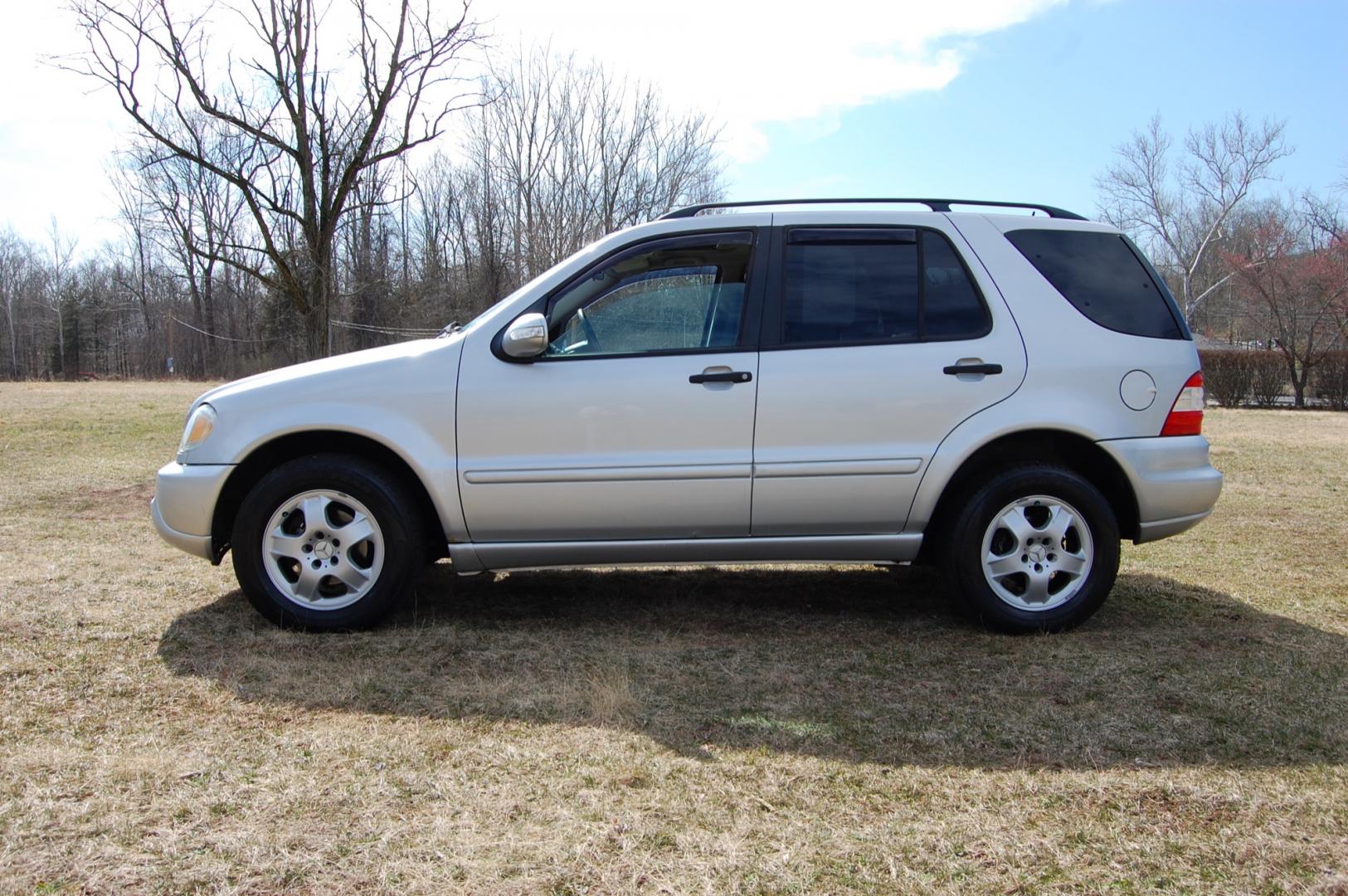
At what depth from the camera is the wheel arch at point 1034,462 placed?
436 cm

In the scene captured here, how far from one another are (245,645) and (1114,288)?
13.7 ft

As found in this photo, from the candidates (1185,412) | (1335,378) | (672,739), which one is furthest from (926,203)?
(1335,378)

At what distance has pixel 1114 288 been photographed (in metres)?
4.41

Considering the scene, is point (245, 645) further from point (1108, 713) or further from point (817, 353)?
point (1108, 713)

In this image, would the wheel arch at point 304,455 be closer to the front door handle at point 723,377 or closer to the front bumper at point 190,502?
the front bumper at point 190,502

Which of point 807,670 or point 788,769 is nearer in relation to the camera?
point 788,769

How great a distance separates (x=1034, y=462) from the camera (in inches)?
172

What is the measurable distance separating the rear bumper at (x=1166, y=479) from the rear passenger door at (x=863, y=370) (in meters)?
0.63

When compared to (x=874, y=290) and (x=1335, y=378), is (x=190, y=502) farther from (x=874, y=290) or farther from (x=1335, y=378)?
(x=1335, y=378)

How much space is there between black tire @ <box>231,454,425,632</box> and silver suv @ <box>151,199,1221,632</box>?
0.01 metres

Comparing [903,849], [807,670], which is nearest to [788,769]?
[903,849]

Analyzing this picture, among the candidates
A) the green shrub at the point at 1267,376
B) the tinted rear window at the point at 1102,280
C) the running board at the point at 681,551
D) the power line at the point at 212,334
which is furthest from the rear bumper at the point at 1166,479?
the power line at the point at 212,334

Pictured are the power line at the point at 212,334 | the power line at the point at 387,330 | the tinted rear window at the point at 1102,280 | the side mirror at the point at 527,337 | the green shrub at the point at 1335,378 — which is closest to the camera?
the side mirror at the point at 527,337

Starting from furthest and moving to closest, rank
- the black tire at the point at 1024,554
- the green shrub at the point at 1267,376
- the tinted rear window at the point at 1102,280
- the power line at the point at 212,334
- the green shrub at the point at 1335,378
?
1. the power line at the point at 212,334
2. the green shrub at the point at 1267,376
3. the green shrub at the point at 1335,378
4. the tinted rear window at the point at 1102,280
5. the black tire at the point at 1024,554
